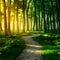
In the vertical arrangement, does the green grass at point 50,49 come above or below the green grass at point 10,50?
below

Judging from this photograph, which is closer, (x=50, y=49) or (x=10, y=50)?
(x=10, y=50)

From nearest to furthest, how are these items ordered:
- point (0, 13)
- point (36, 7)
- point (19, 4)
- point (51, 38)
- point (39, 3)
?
point (51, 38) → point (0, 13) → point (19, 4) → point (39, 3) → point (36, 7)

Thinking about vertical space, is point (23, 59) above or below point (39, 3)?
below

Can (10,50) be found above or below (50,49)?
above

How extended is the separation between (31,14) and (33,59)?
4334 centimetres

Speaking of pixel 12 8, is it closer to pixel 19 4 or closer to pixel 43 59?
pixel 19 4

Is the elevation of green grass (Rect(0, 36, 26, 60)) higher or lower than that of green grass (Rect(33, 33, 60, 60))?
higher

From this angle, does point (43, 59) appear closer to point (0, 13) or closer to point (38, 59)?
point (38, 59)

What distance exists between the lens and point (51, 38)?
79.2 feet

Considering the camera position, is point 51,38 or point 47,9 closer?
point 51,38

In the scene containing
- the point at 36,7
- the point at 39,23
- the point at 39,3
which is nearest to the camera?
the point at 39,3

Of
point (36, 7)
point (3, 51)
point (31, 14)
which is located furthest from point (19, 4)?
point (3, 51)

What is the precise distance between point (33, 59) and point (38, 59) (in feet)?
0.85

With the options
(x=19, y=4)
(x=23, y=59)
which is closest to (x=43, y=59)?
(x=23, y=59)
